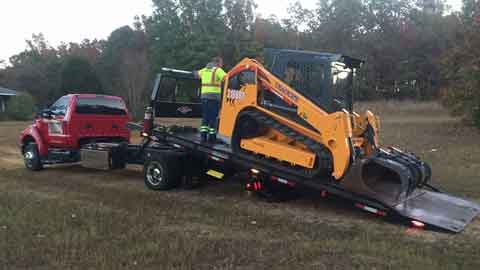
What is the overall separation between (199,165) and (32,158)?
5.00 m

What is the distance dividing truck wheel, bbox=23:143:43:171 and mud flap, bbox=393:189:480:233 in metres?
8.70

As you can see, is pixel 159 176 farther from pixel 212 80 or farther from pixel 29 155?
pixel 29 155

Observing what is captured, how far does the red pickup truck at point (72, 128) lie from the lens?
38.5ft

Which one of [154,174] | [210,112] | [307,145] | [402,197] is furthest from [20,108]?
[402,197]

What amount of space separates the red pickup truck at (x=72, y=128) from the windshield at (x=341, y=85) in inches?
243

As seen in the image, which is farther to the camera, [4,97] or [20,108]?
[4,97]

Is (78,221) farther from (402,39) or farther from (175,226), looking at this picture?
(402,39)

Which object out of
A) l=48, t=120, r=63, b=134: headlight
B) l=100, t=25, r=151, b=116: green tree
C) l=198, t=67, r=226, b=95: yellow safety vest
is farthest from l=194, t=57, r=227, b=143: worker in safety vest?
l=100, t=25, r=151, b=116: green tree

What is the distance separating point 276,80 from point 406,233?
3.07 m

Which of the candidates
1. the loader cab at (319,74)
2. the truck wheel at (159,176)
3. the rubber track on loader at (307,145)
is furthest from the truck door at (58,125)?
the loader cab at (319,74)

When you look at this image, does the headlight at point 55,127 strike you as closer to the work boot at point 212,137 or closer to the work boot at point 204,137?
the work boot at point 204,137

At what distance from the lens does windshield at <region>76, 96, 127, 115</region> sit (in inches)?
468

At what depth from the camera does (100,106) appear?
40.2 ft

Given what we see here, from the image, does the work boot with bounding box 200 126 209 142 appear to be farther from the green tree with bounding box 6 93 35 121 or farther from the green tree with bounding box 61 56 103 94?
the green tree with bounding box 6 93 35 121
